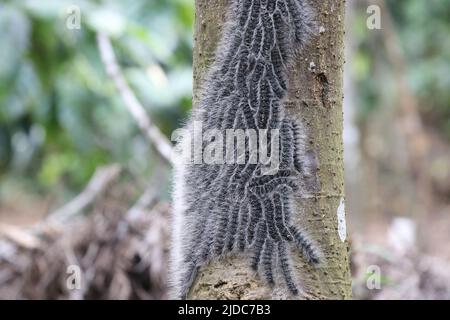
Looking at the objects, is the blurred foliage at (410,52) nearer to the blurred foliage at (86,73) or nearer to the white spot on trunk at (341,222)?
the blurred foliage at (86,73)

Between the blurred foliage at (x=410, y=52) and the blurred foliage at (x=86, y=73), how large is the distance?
196 inches

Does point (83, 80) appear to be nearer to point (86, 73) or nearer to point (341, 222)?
point (86, 73)

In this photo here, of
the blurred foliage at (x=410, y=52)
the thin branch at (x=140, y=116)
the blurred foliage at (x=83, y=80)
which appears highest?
the blurred foliage at (x=410, y=52)

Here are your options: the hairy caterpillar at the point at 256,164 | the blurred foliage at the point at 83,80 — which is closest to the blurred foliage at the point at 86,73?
the blurred foliage at the point at 83,80

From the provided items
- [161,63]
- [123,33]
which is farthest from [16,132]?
[123,33]

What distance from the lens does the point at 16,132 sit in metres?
5.27

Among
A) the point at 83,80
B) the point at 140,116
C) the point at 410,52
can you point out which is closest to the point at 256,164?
the point at 140,116

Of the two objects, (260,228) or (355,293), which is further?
(355,293)

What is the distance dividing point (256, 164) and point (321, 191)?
0.49 feet

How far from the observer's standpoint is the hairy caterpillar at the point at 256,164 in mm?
1501

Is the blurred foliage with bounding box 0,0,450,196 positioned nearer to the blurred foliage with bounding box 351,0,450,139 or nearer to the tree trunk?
the tree trunk

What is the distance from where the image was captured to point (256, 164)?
4.95 ft
